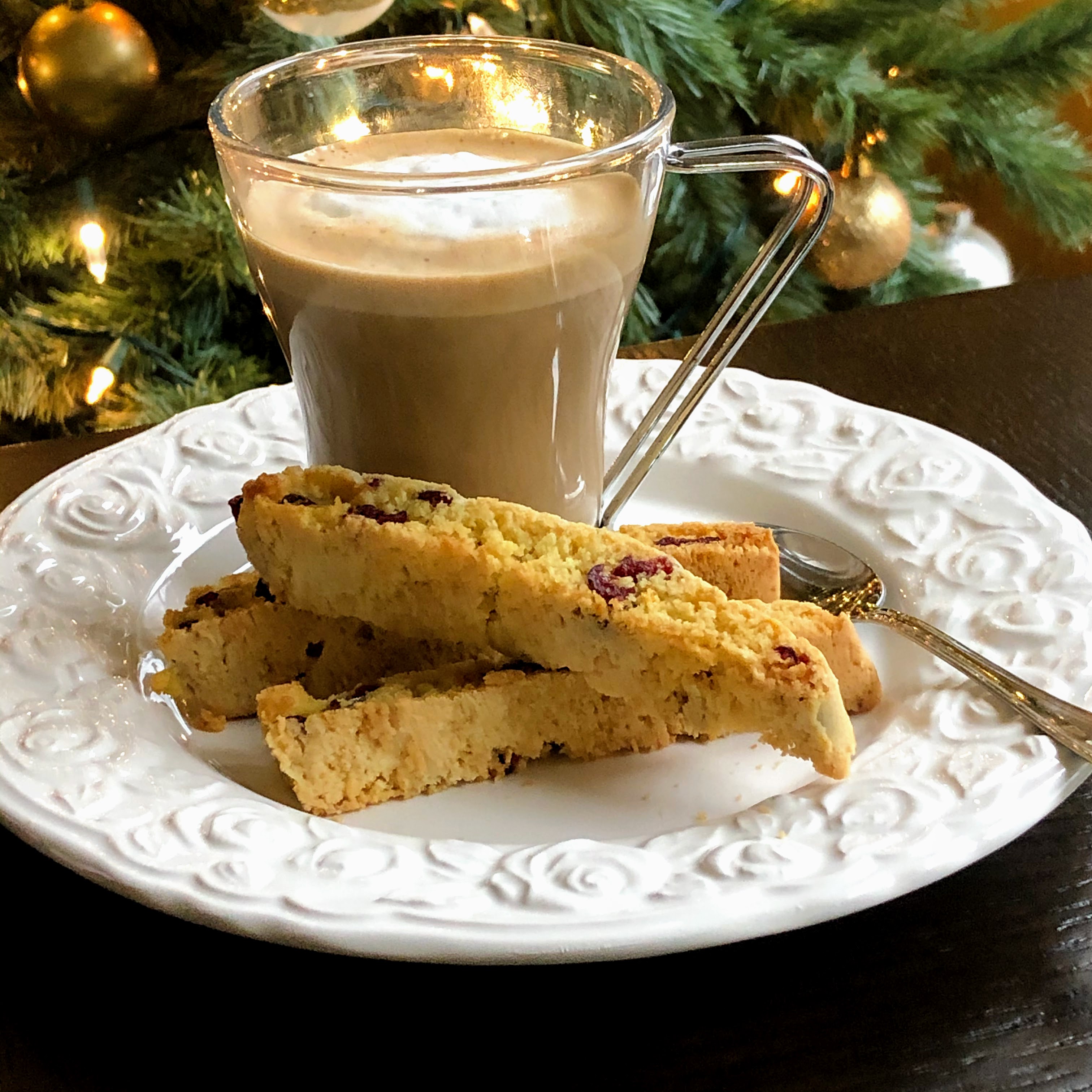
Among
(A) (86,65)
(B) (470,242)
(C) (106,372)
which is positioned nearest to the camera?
(B) (470,242)

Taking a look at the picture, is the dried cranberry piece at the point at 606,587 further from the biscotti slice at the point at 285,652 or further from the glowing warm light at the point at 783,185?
the glowing warm light at the point at 783,185

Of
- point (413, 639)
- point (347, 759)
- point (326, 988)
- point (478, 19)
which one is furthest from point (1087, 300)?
point (326, 988)

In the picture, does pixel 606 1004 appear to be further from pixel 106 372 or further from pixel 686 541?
pixel 106 372

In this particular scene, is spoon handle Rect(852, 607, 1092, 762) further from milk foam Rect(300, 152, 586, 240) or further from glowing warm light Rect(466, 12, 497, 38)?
glowing warm light Rect(466, 12, 497, 38)

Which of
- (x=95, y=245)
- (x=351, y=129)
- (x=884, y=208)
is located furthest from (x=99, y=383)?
(x=884, y=208)

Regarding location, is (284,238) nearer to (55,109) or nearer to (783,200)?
(55,109)
